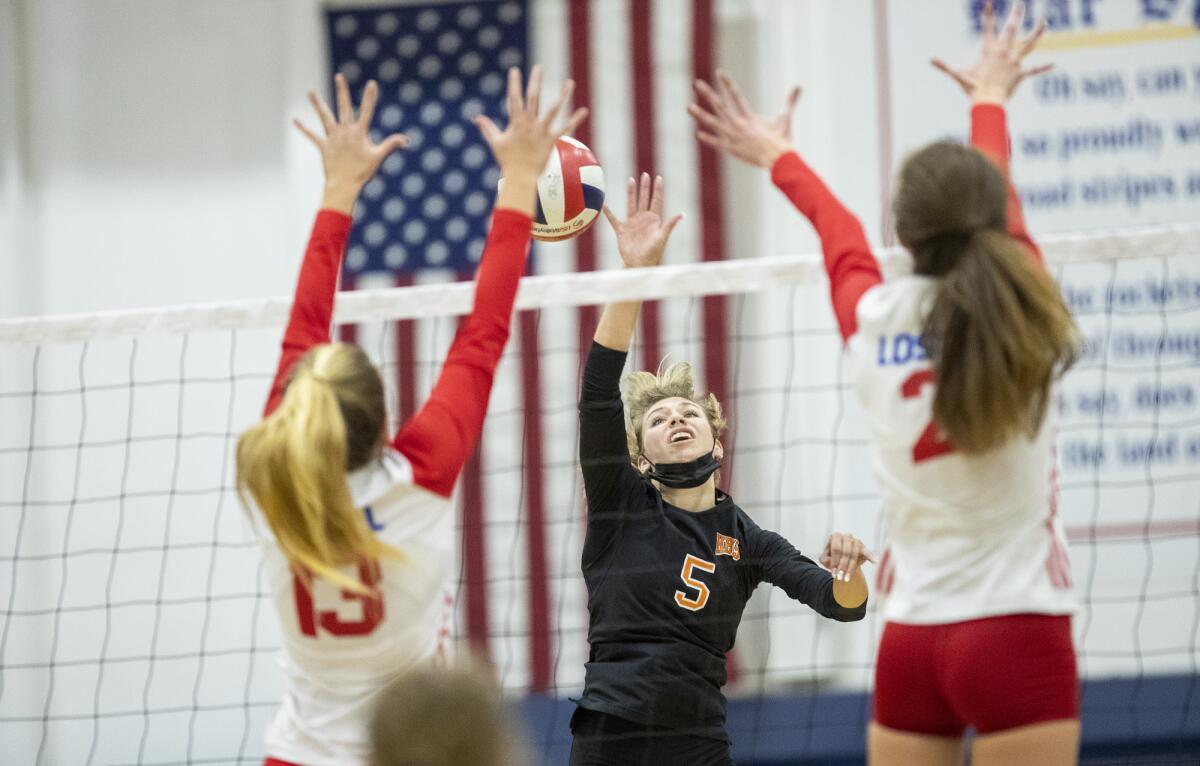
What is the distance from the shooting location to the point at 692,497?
3.79 m

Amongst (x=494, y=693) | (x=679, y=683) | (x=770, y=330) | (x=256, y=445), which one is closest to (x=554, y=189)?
(x=679, y=683)

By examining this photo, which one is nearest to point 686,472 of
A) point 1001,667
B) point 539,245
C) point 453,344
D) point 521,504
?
point 453,344

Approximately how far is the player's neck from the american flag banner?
354 cm

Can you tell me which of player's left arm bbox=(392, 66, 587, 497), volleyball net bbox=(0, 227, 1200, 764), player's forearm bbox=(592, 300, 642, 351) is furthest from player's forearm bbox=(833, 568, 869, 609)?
volleyball net bbox=(0, 227, 1200, 764)

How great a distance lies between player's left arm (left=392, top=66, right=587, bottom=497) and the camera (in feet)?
8.32

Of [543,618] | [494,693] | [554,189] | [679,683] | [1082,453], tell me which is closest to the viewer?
[494,693]

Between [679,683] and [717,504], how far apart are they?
515 millimetres

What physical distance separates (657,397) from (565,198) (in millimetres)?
679

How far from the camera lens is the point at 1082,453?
270 inches

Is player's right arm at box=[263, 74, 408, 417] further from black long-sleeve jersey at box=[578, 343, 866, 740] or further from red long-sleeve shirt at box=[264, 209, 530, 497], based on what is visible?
black long-sleeve jersey at box=[578, 343, 866, 740]

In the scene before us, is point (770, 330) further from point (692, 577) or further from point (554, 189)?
point (692, 577)

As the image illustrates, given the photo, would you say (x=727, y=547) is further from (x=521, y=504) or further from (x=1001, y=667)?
(x=521, y=504)

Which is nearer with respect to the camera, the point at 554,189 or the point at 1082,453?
the point at 554,189

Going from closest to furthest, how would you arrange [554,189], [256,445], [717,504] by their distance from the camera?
[256,445]
[717,504]
[554,189]
